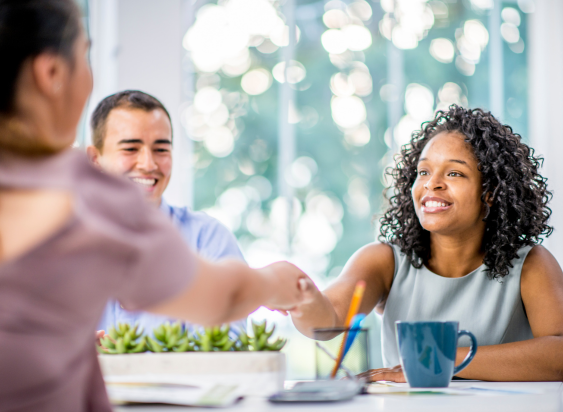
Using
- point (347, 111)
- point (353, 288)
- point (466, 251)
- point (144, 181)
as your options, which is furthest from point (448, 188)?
point (347, 111)

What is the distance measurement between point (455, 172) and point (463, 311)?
0.45 metres

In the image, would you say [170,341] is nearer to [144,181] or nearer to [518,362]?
[518,362]

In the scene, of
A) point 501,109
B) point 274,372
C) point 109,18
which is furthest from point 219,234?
point 501,109

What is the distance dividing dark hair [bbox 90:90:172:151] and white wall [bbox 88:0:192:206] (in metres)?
1.29

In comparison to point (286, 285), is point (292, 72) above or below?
above

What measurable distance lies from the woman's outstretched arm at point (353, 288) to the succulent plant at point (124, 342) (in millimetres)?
647

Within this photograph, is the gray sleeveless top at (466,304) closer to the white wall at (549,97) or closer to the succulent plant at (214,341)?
the succulent plant at (214,341)

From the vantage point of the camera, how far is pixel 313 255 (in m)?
4.23

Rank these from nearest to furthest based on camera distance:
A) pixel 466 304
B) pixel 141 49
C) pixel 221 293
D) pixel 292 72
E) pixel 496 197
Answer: pixel 221 293
pixel 466 304
pixel 496 197
pixel 141 49
pixel 292 72

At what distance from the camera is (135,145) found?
2.18 metres

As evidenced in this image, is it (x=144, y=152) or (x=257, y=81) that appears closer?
(x=144, y=152)

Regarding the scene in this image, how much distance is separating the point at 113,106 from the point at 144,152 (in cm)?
22

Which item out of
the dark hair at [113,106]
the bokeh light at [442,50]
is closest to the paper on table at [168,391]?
the dark hair at [113,106]

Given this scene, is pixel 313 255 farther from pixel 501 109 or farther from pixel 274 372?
pixel 274 372
